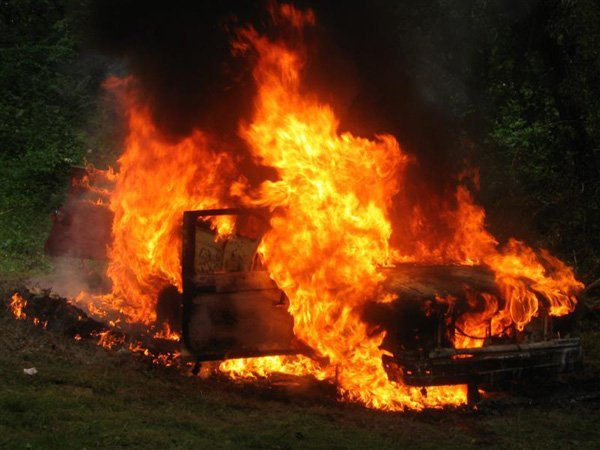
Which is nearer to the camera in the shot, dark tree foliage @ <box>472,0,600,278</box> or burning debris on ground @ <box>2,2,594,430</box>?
burning debris on ground @ <box>2,2,594,430</box>

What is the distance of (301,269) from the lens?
732cm

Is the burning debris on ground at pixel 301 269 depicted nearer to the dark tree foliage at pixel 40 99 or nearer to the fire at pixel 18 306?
the fire at pixel 18 306

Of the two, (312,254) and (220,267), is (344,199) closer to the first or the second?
(312,254)

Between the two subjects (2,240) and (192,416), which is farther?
(2,240)

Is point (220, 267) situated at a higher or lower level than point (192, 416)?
higher

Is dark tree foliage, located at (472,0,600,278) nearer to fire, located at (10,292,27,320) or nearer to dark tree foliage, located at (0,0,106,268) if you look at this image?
fire, located at (10,292,27,320)

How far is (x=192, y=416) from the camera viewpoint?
620 cm

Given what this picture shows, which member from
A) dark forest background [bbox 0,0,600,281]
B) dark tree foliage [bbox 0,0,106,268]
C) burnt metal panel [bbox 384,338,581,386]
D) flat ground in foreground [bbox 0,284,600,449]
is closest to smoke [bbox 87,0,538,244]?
dark forest background [bbox 0,0,600,281]

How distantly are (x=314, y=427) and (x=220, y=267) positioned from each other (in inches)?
119

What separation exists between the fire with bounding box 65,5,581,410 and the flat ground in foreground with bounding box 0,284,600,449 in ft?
2.19

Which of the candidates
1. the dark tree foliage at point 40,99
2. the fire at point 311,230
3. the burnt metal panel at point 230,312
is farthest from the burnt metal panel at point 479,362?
the dark tree foliage at point 40,99

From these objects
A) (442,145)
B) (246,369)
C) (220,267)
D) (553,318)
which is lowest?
(246,369)

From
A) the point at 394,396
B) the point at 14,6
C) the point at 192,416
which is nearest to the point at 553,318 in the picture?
the point at 394,396

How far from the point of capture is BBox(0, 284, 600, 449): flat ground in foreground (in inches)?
217
